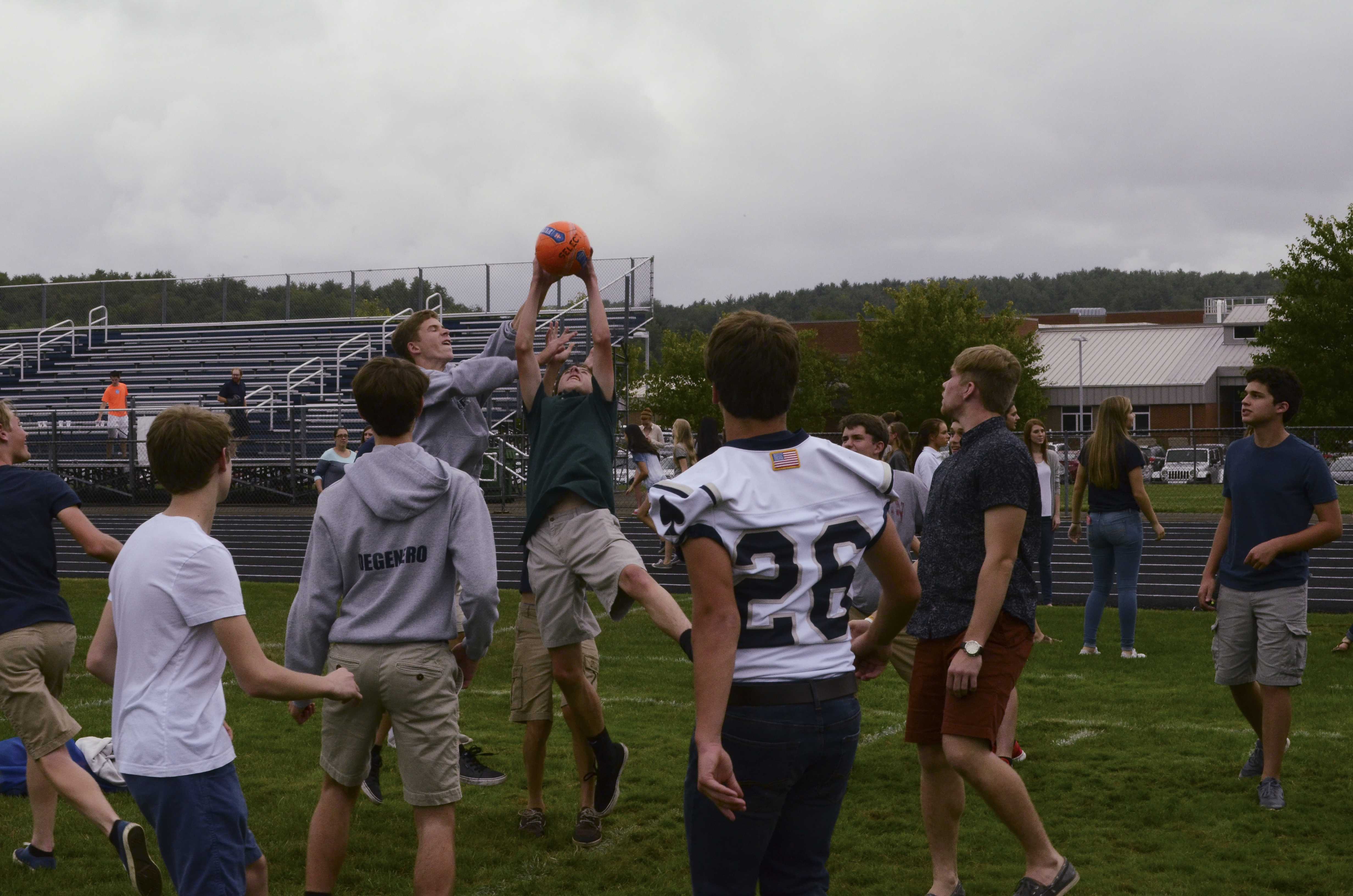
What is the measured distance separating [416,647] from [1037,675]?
20.3 feet

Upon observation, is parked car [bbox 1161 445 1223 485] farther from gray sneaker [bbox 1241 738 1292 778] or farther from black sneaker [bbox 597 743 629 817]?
black sneaker [bbox 597 743 629 817]

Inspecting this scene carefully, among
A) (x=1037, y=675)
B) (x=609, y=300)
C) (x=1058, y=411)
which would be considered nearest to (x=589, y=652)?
(x=1037, y=675)

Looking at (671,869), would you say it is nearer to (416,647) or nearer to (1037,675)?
(416,647)

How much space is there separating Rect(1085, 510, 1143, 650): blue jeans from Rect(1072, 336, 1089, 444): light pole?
49.0 metres

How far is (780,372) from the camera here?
2984 mm

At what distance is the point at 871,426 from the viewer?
21.8ft

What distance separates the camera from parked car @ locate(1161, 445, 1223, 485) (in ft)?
103

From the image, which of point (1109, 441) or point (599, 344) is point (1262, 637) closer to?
point (599, 344)

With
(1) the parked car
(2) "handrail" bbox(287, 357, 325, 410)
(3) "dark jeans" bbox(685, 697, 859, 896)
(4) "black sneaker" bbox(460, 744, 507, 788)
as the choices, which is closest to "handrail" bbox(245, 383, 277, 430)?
(2) "handrail" bbox(287, 357, 325, 410)

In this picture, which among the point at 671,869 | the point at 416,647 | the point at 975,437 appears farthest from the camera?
the point at 671,869

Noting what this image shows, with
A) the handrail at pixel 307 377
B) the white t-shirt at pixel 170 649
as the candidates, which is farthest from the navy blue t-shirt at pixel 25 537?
the handrail at pixel 307 377

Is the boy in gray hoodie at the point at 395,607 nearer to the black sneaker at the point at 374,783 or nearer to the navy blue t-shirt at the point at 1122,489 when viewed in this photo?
the black sneaker at the point at 374,783

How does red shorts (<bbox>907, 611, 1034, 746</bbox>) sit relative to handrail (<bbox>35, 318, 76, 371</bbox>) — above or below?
below

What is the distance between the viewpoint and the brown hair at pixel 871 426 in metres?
6.61
